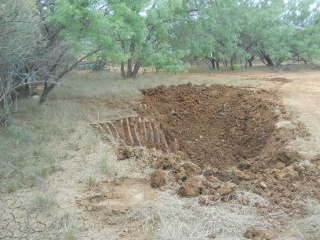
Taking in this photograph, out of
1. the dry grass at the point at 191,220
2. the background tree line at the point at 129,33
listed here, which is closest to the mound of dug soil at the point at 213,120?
the background tree line at the point at 129,33

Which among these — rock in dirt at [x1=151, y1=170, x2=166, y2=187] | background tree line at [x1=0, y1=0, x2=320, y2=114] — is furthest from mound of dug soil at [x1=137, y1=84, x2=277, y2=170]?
rock in dirt at [x1=151, y1=170, x2=166, y2=187]

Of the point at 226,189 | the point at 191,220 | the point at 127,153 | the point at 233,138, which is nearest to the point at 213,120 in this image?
the point at 233,138

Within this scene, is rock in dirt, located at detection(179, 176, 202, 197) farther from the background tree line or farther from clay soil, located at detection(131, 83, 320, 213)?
the background tree line

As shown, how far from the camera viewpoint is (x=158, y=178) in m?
4.29

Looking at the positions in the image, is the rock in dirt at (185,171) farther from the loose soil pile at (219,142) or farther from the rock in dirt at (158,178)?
the rock in dirt at (158,178)

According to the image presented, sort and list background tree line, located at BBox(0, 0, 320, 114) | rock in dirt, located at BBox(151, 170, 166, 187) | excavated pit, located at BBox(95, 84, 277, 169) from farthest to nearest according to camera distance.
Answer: excavated pit, located at BBox(95, 84, 277, 169), background tree line, located at BBox(0, 0, 320, 114), rock in dirt, located at BBox(151, 170, 166, 187)

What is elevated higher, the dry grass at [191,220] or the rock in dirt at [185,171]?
the rock in dirt at [185,171]

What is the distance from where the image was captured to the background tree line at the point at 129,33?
17.9 feet

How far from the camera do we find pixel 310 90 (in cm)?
952

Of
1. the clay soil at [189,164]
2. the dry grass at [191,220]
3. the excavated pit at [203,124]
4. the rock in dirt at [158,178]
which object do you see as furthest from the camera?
the excavated pit at [203,124]

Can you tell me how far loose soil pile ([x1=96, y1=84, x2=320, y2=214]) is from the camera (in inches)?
161

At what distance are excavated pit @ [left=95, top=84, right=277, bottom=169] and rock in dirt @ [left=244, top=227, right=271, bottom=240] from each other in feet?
9.98

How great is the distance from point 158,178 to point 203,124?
4.28 metres

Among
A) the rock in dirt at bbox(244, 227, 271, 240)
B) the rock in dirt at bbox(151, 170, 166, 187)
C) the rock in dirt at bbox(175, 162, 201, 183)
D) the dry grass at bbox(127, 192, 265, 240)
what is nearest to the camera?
the rock in dirt at bbox(244, 227, 271, 240)
